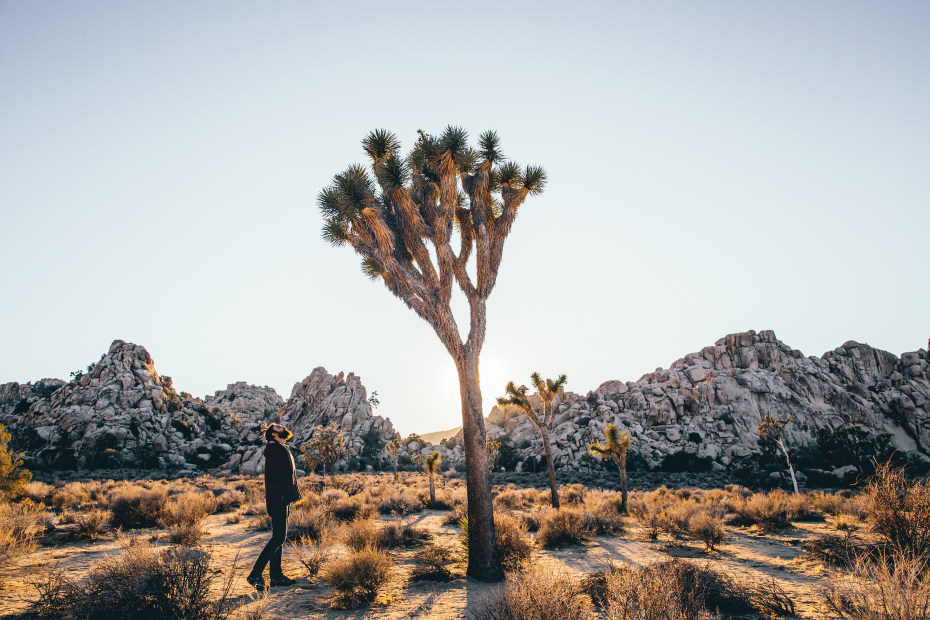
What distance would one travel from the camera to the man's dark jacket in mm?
5676

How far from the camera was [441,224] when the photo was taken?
327 inches

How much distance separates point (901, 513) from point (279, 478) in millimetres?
9458

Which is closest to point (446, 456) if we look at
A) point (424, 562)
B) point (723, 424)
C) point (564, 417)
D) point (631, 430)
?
point (564, 417)

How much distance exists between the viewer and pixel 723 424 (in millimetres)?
45188

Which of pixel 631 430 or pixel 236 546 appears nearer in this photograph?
pixel 236 546

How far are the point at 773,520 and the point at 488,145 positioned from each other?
13846 millimetres

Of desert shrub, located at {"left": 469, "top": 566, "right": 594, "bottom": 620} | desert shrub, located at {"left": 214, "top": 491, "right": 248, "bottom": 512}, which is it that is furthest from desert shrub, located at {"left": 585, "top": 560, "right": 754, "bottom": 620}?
desert shrub, located at {"left": 214, "top": 491, "right": 248, "bottom": 512}

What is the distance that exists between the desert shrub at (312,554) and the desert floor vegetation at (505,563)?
0.13 feet

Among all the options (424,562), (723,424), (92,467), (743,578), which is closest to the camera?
(743,578)

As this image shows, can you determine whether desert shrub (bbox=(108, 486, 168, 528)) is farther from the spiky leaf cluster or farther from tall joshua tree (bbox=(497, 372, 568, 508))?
tall joshua tree (bbox=(497, 372, 568, 508))

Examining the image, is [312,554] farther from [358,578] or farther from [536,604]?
[536,604]

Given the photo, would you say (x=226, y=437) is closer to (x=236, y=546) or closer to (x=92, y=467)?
(x=92, y=467)

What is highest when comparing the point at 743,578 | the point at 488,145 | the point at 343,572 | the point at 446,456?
the point at 488,145

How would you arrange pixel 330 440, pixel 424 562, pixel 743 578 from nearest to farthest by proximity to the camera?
pixel 743 578, pixel 424 562, pixel 330 440
